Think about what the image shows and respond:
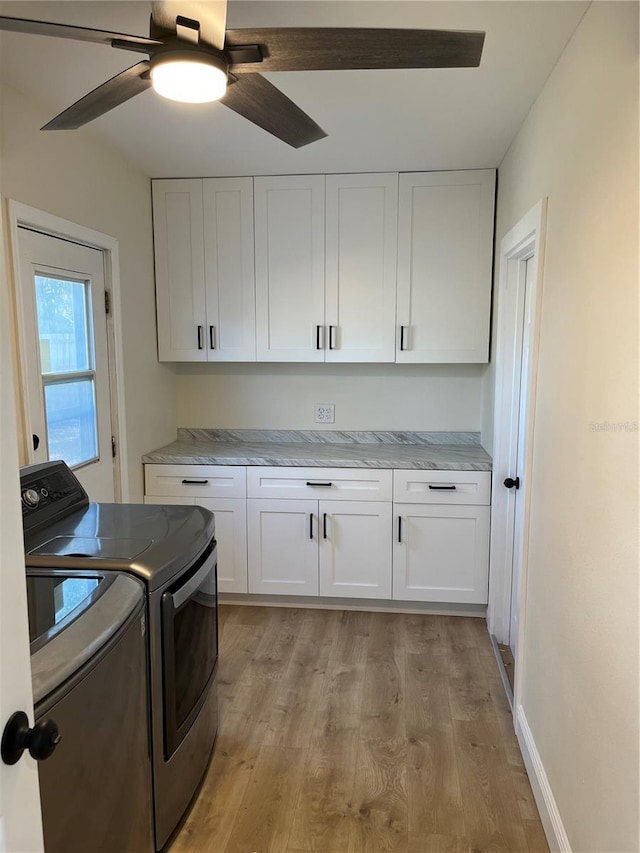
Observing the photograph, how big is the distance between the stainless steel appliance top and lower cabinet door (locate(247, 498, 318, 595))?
1227mm

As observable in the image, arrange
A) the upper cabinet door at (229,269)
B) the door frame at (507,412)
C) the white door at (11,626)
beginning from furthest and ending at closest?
the upper cabinet door at (229,269)
the door frame at (507,412)
the white door at (11,626)

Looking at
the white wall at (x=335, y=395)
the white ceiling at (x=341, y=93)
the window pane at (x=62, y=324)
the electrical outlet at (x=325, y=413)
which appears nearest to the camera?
the white ceiling at (x=341, y=93)

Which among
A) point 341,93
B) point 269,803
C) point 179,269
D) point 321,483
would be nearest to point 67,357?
point 179,269

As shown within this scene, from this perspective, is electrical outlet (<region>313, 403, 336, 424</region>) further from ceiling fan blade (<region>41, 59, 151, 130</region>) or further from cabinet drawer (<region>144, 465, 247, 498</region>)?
ceiling fan blade (<region>41, 59, 151, 130</region>)

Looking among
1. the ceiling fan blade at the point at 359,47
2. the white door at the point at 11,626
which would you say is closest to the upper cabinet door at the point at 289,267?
the ceiling fan blade at the point at 359,47

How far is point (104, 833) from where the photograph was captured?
4.79 feet

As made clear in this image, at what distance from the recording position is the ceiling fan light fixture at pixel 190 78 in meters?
1.43

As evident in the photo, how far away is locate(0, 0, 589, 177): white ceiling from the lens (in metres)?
1.74

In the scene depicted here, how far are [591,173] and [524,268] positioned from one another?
4.19ft

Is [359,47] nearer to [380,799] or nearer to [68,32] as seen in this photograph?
[68,32]

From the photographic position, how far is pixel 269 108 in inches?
67.7

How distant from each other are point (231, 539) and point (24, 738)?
270 cm

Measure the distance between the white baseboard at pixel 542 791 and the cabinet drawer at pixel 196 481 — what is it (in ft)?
6.05

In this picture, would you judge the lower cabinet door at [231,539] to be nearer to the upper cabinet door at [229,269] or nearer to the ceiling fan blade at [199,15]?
the upper cabinet door at [229,269]
